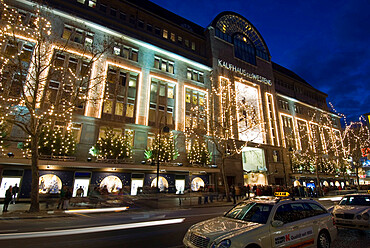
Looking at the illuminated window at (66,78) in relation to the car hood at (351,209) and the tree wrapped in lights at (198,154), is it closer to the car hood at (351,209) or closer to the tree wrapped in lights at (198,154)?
the tree wrapped in lights at (198,154)

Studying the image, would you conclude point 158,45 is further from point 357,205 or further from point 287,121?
point 287,121

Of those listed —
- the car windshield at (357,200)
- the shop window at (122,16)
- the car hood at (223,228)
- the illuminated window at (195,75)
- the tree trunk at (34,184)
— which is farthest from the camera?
the illuminated window at (195,75)

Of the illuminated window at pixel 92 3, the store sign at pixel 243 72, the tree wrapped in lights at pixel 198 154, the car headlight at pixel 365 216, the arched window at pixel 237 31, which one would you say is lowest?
the car headlight at pixel 365 216

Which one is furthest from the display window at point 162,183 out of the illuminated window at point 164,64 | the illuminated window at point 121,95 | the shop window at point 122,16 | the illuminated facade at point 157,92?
the shop window at point 122,16

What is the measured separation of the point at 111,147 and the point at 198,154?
11809 mm

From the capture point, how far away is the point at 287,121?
150 feet

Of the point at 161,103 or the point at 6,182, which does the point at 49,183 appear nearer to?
the point at 6,182

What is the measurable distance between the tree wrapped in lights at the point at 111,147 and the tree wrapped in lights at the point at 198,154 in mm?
8781

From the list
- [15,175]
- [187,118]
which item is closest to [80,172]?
[15,175]

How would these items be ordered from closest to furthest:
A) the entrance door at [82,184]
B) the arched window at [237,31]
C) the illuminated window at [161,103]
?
the entrance door at [82,184] → the illuminated window at [161,103] → the arched window at [237,31]

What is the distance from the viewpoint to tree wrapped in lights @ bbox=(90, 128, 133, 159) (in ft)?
70.5

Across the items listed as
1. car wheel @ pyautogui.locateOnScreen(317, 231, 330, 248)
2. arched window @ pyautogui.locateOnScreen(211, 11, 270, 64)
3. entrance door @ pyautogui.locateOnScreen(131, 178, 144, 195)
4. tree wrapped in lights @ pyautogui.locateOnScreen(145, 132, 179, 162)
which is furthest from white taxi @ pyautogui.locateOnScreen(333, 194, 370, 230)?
arched window @ pyautogui.locateOnScreen(211, 11, 270, 64)

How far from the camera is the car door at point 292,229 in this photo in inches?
181

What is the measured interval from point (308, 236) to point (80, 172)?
70.7 ft
